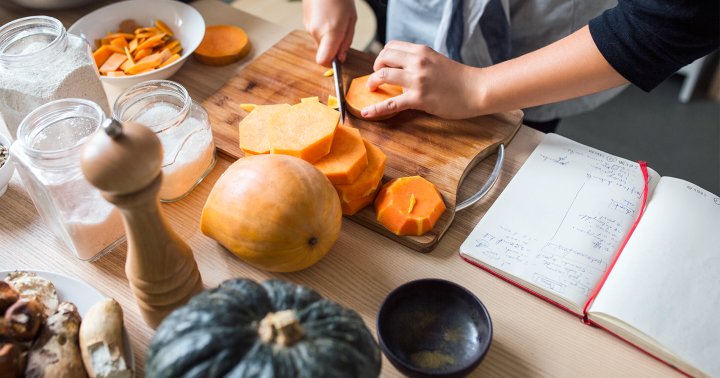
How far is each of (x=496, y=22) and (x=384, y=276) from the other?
25.9 inches

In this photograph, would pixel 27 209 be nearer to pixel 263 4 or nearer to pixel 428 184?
pixel 428 184

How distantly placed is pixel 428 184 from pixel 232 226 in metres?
0.33

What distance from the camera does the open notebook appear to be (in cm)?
77

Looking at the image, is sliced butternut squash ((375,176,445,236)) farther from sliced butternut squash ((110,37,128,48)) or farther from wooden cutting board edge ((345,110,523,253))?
sliced butternut squash ((110,37,128,48))

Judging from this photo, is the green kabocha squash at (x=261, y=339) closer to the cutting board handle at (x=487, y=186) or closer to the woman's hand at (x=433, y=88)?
the cutting board handle at (x=487, y=186)

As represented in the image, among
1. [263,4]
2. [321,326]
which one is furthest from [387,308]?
[263,4]

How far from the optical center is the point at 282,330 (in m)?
0.57

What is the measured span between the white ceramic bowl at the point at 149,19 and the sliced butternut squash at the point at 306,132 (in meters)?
0.38

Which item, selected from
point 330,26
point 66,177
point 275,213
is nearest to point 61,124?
point 66,177

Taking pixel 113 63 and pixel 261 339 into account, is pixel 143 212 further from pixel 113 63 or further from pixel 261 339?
pixel 113 63

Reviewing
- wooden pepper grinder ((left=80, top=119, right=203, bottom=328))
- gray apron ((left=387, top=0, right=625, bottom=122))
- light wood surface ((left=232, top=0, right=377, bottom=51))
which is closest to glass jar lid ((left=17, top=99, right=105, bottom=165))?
wooden pepper grinder ((left=80, top=119, right=203, bottom=328))

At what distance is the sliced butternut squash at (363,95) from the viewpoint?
110cm

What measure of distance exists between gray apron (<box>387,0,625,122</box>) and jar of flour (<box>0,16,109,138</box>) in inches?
27.2

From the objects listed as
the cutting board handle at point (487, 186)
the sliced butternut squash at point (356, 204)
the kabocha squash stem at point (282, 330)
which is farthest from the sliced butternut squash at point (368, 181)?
the kabocha squash stem at point (282, 330)
